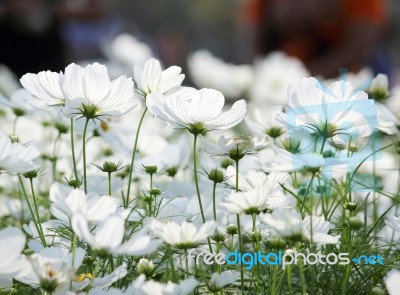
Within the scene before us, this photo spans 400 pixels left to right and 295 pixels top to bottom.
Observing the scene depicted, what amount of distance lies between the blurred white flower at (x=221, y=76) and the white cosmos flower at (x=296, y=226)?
5.06 ft

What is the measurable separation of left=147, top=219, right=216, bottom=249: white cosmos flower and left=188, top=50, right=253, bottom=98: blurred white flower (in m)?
1.56

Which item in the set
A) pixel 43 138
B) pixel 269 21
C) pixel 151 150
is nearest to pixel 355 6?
pixel 269 21

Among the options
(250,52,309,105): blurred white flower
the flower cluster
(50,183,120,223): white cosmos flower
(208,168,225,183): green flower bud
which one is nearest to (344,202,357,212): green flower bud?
the flower cluster

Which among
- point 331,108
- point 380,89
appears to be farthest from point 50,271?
point 380,89

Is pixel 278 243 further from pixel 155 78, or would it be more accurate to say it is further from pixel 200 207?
pixel 155 78

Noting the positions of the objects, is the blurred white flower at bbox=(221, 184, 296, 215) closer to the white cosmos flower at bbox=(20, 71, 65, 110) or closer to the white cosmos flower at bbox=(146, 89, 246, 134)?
the white cosmos flower at bbox=(146, 89, 246, 134)

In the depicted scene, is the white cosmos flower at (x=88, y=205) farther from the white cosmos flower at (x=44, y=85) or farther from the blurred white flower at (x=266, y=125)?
the blurred white flower at (x=266, y=125)

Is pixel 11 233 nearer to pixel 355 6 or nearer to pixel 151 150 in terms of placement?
pixel 151 150

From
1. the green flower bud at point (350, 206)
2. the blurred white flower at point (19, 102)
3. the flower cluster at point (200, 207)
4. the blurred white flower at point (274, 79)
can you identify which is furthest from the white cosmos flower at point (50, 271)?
the blurred white flower at point (274, 79)

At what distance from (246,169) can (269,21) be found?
7.12 ft

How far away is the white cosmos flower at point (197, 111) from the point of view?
2.45 ft

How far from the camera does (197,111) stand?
2.49 feet

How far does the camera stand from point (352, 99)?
74cm

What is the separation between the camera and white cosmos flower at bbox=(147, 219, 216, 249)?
A: 666 millimetres
